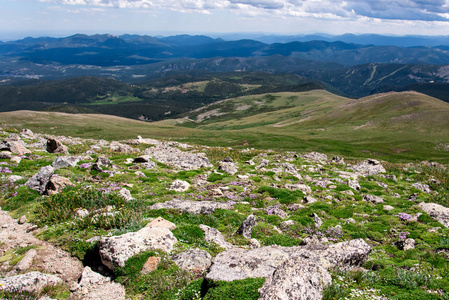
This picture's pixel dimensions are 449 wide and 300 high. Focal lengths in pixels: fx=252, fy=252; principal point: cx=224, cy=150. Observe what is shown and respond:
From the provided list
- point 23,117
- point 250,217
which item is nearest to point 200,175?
point 250,217

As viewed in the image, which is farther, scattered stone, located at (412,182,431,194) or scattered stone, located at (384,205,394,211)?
scattered stone, located at (412,182,431,194)

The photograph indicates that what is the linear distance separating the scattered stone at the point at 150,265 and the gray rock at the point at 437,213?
1844 centimetres

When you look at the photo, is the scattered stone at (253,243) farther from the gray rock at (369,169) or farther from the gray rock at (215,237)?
the gray rock at (369,169)

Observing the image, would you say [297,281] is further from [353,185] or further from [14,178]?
[14,178]

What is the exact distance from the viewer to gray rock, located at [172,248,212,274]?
31.6ft

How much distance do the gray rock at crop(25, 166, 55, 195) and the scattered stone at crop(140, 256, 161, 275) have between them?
10964 millimetres

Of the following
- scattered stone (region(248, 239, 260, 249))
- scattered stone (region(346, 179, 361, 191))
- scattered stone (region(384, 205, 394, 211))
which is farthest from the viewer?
scattered stone (region(346, 179, 361, 191))

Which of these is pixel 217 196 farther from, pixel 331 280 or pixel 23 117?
pixel 23 117

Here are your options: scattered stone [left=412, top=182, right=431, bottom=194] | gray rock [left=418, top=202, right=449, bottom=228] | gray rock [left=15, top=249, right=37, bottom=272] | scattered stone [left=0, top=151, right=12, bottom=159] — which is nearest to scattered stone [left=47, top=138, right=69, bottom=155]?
scattered stone [left=0, top=151, right=12, bottom=159]

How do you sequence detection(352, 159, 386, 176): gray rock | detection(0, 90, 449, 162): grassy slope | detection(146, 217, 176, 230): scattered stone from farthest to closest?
detection(0, 90, 449, 162): grassy slope < detection(352, 159, 386, 176): gray rock < detection(146, 217, 176, 230): scattered stone

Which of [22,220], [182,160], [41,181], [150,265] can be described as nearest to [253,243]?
[150,265]

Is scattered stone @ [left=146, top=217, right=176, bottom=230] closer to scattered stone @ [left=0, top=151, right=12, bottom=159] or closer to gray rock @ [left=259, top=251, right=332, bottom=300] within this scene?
gray rock @ [left=259, top=251, right=332, bottom=300]

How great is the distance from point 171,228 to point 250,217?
4.15m

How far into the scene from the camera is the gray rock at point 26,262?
9492 millimetres
